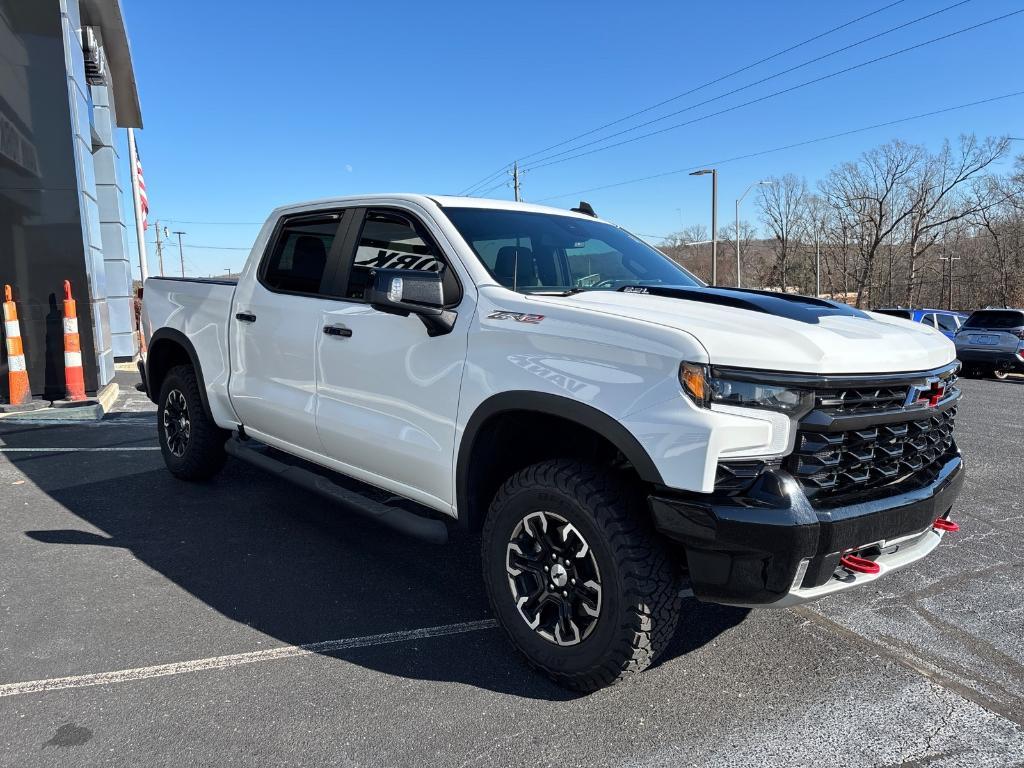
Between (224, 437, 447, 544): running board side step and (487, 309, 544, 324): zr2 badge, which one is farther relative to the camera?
(224, 437, 447, 544): running board side step

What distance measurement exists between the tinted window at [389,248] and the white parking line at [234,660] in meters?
1.64

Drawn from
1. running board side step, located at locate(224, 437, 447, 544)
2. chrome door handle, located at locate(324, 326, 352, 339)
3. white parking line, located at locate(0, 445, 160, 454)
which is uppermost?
chrome door handle, located at locate(324, 326, 352, 339)

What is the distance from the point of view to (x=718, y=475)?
2.43 meters

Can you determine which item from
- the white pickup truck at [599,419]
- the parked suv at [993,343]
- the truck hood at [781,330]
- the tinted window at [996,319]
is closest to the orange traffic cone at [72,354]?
the white pickup truck at [599,419]

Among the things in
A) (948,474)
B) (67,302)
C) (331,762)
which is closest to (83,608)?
(331,762)

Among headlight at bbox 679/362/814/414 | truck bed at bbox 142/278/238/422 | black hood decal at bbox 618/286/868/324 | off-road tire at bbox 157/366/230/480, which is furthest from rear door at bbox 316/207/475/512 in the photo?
off-road tire at bbox 157/366/230/480

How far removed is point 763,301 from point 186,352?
4.12 m

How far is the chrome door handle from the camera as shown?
3728 millimetres

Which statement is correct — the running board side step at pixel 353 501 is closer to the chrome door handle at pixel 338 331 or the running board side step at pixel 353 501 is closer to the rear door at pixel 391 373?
the rear door at pixel 391 373

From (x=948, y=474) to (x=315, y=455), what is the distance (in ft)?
10.1

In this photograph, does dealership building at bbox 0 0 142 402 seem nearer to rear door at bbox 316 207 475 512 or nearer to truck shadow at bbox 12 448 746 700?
truck shadow at bbox 12 448 746 700

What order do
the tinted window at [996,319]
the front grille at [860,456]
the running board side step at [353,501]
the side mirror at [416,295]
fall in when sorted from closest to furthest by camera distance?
the front grille at [860,456] → the side mirror at [416,295] → the running board side step at [353,501] → the tinted window at [996,319]

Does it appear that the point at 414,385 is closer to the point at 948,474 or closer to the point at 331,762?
the point at 331,762

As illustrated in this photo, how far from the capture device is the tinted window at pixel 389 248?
367 centimetres
